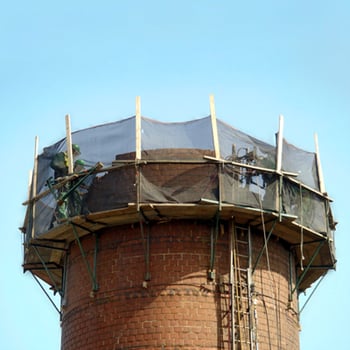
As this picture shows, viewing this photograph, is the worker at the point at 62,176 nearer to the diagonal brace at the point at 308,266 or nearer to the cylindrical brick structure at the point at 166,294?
the cylindrical brick structure at the point at 166,294

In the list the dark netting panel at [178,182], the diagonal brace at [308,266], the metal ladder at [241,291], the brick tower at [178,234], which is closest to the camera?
the metal ladder at [241,291]

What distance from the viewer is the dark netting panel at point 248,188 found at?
26062 mm

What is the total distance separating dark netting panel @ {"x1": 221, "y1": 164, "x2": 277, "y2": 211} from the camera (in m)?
26.1

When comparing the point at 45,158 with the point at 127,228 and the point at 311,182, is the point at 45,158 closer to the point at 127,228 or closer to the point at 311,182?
the point at 127,228

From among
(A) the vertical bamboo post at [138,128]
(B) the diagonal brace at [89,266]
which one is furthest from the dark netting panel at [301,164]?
(B) the diagonal brace at [89,266]

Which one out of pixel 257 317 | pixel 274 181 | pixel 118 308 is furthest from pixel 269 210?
pixel 118 308

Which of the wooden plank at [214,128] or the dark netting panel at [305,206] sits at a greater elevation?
the wooden plank at [214,128]

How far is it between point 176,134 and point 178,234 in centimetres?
305

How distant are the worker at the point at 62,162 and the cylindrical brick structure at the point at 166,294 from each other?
86.7 inches

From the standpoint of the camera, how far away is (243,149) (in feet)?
90.8

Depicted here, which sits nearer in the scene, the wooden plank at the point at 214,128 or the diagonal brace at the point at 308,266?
the wooden plank at the point at 214,128

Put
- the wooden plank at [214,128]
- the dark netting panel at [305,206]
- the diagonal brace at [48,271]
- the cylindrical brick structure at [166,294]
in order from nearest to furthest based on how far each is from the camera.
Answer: the cylindrical brick structure at [166,294], the wooden plank at [214,128], the dark netting panel at [305,206], the diagonal brace at [48,271]

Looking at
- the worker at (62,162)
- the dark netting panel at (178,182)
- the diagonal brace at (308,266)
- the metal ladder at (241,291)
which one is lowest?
the metal ladder at (241,291)

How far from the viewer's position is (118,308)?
85.8 ft
